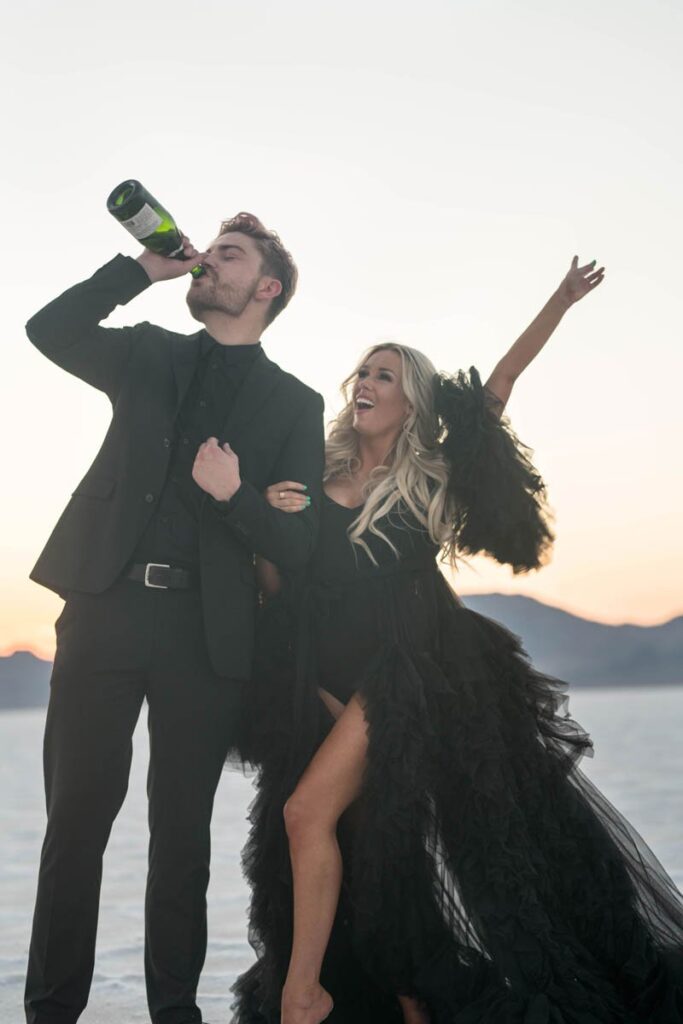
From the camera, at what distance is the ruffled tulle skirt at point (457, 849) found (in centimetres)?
284

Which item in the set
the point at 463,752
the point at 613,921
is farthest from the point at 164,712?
the point at 613,921

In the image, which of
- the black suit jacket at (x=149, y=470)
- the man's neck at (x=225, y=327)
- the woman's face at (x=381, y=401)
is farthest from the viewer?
the woman's face at (x=381, y=401)

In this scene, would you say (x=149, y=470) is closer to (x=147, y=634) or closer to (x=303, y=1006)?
(x=147, y=634)

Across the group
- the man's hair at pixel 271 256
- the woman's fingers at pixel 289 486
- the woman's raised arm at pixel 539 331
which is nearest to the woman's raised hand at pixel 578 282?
the woman's raised arm at pixel 539 331

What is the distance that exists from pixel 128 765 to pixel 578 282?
6.00 feet

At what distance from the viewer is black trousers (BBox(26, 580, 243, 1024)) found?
2666 mm

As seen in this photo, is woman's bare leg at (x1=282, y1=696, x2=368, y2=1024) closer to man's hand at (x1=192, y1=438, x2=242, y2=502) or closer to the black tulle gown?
the black tulle gown

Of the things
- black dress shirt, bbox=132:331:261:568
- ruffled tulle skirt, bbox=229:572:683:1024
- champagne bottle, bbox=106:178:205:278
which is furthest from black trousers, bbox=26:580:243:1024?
champagne bottle, bbox=106:178:205:278

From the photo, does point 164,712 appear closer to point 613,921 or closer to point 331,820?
point 331,820

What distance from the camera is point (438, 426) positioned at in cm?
332

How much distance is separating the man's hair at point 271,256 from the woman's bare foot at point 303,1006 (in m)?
1.72

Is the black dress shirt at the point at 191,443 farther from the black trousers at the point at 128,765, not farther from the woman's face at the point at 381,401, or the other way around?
the woman's face at the point at 381,401

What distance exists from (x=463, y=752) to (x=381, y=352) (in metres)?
1.17

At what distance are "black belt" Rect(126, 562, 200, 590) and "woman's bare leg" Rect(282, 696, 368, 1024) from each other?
556 millimetres
